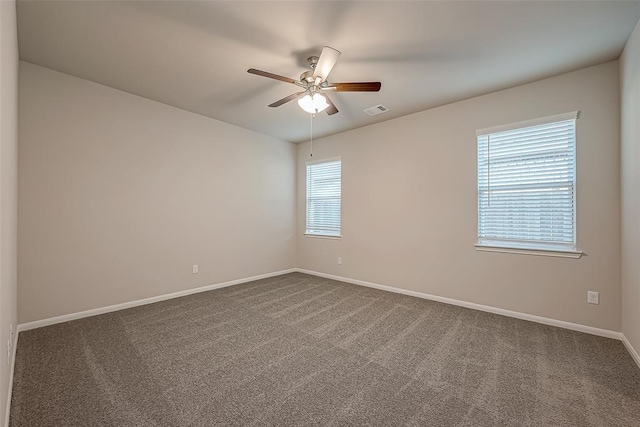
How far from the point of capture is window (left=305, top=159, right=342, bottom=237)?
4.99 m

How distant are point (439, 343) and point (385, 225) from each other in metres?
2.05

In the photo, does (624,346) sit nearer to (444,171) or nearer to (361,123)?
(444,171)

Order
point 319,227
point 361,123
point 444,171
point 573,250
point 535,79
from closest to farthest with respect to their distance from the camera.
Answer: point 573,250 < point 535,79 < point 444,171 < point 361,123 < point 319,227

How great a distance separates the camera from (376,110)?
3816 mm

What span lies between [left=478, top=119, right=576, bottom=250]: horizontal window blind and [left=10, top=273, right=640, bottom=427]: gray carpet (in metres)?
1.00

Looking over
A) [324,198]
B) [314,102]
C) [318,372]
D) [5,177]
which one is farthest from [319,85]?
[324,198]

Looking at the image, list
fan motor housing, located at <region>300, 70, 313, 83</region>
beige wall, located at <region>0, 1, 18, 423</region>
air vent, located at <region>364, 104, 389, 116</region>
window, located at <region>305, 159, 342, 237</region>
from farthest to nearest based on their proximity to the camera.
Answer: window, located at <region>305, 159, 342, 237</region>, air vent, located at <region>364, 104, 389, 116</region>, fan motor housing, located at <region>300, 70, 313, 83</region>, beige wall, located at <region>0, 1, 18, 423</region>

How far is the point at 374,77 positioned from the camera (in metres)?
2.92

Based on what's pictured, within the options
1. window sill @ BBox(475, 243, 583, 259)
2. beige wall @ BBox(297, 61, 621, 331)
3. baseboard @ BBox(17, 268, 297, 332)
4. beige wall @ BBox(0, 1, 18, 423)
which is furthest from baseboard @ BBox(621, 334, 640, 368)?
baseboard @ BBox(17, 268, 297, 332)

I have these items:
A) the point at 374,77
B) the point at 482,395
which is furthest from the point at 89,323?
the point at 374,77

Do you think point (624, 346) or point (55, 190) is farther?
point (55, 190)

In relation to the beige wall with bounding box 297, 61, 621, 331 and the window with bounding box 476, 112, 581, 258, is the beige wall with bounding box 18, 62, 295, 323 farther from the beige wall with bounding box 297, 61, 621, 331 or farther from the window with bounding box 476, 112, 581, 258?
the window with bounding box 476, 112, 581, 258

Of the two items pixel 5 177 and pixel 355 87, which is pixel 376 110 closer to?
pixel 355 87

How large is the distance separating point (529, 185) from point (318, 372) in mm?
3003
